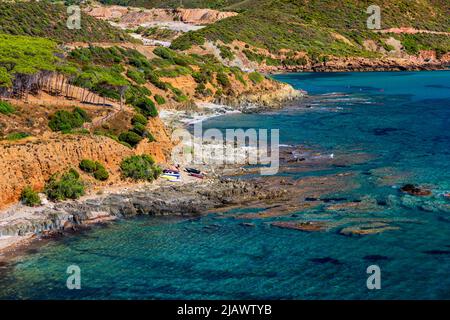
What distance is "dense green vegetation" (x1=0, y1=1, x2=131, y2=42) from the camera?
341ft

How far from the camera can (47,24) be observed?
109062 mm

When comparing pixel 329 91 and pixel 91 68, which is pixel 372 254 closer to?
pixel 91 68

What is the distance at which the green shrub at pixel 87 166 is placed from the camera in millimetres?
45625

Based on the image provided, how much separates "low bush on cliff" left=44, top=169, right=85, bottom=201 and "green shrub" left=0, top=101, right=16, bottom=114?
11.4m

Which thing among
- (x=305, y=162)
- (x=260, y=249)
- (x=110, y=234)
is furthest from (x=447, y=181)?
(x=110, y=234)

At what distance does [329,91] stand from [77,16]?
4964 cm

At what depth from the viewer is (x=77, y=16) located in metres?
114

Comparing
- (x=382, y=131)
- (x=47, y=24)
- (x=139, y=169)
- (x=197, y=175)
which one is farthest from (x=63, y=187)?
(x=47, y=24)

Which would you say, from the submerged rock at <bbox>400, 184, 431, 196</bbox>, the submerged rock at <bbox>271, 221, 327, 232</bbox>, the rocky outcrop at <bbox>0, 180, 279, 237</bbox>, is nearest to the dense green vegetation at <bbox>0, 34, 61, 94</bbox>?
the rocky outcrop at <bbox>0, 180, 279, 237</bbox>

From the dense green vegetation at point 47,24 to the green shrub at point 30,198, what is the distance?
213ft

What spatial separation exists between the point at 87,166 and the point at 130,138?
7743mm

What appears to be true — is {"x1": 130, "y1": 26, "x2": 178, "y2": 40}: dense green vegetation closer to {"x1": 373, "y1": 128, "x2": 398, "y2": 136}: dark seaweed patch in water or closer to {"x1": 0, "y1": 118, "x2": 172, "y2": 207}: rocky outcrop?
{"x1": 373, "y1": 128, "x2": 398, "y2": 136}: dark seaweed patch in water

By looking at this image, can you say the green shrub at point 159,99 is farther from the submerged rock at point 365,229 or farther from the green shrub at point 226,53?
the green shrub at point 226,53

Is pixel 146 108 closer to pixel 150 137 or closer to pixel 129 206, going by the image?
pixel 150 137
